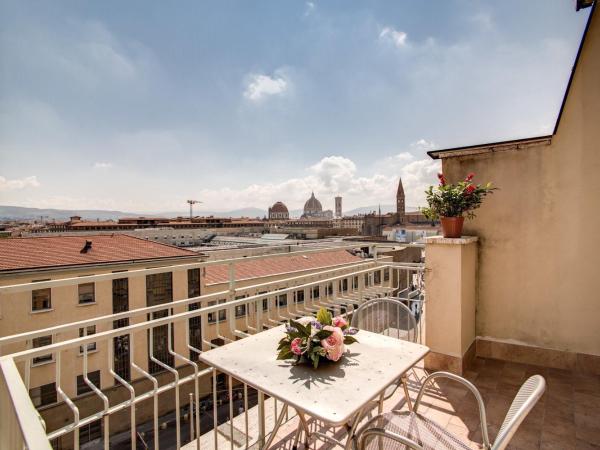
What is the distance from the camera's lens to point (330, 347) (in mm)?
1366

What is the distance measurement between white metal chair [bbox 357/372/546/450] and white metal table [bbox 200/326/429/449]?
99mm

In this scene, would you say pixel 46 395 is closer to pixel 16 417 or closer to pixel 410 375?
pixel 410 375

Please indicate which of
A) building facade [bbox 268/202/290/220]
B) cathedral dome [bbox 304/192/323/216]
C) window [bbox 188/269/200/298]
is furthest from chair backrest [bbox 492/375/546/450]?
cathedral dome [bbox 304/192/323/216]

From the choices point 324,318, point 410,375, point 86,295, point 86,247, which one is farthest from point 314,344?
point 86,247

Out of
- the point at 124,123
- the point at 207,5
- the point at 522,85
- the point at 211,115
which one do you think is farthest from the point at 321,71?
the point at 124,123

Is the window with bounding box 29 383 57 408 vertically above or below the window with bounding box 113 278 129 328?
below

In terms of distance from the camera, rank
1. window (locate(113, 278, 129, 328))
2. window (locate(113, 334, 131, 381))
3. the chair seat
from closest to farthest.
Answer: the chair seat
window (locate(113, 334, 131, 381))
window (locate(113, 278, 129, 328))

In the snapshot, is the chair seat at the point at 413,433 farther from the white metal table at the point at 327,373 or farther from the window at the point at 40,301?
the window at the point at 40,301

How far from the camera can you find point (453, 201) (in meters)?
2.92

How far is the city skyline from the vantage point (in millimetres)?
3492

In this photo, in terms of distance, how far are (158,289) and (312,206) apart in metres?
116

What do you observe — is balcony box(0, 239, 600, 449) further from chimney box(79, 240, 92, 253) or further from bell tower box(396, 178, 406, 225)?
bell tower box(396, 178, 406, 225)

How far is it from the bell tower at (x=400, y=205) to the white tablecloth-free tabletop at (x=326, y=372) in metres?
89.3

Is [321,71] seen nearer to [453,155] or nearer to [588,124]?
[453,155]
